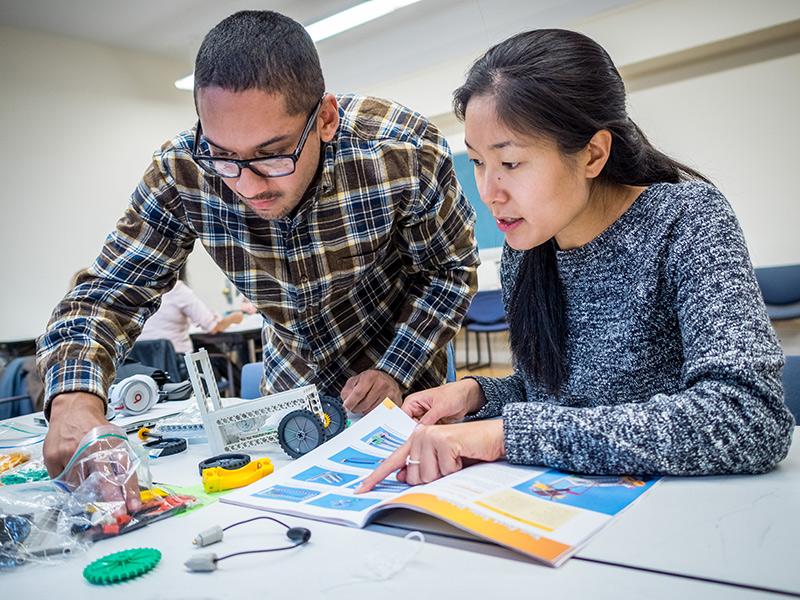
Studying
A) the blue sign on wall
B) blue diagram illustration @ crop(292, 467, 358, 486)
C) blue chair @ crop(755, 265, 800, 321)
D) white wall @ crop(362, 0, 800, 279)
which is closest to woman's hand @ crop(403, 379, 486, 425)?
blue diagram illustration @ crop(292, 467, 358, 486)

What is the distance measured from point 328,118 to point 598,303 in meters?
0.64

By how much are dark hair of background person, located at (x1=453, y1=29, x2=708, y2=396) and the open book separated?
348 mm

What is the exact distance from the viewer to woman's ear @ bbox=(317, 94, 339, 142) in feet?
4.00

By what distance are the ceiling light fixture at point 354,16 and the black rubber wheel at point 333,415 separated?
13.5 ft

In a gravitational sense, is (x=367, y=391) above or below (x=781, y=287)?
above

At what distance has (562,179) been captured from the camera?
1042mm

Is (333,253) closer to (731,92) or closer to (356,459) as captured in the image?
(356,459)

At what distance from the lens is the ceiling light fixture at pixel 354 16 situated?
4770 millimetres

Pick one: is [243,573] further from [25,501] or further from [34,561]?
[25,501]

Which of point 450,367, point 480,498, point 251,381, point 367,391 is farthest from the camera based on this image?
point 251,381

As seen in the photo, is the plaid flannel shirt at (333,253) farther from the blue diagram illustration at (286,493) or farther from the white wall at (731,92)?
the white wall at (731,92)

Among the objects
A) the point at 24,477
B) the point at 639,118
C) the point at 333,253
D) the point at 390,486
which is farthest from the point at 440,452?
Answer: the point at 639,118

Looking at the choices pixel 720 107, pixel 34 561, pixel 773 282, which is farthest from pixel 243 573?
pixel 720 107

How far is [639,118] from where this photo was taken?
16.0ft
